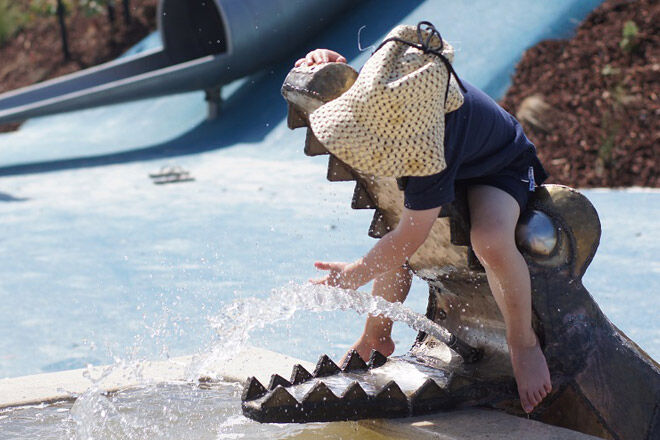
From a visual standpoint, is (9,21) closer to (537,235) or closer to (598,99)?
(598,99)

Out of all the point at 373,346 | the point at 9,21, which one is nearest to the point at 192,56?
the point at 9,21

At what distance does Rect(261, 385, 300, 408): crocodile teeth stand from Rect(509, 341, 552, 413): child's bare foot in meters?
0.60

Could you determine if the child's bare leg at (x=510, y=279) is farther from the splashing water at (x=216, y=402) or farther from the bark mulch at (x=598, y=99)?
→ the bark mulch at (x=598, y=99)

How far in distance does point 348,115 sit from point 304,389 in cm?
74

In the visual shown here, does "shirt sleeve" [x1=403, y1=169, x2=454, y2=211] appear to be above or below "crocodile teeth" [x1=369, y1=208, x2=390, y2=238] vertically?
above

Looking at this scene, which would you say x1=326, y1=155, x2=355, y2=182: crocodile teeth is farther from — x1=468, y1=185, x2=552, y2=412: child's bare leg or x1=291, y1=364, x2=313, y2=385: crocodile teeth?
A: x1=291, y1=364, x2=313, y2=385: crocodile teeth

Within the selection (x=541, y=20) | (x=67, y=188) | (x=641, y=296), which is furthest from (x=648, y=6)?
(x=67, y=188)

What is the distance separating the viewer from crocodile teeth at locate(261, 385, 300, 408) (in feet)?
7.09

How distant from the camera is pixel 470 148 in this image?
228 centimetres

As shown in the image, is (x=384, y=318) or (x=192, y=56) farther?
(x=192, y=56)

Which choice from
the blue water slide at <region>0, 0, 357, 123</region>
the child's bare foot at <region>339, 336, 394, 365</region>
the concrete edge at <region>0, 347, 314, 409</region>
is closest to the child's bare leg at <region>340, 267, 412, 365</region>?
the child's bare foot at <region>339, 336, 394, 365</region>

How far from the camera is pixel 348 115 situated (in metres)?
2.18

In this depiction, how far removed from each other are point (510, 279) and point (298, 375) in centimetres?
64

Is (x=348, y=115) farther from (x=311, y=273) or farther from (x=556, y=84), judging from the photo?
(x=556, y=84)
